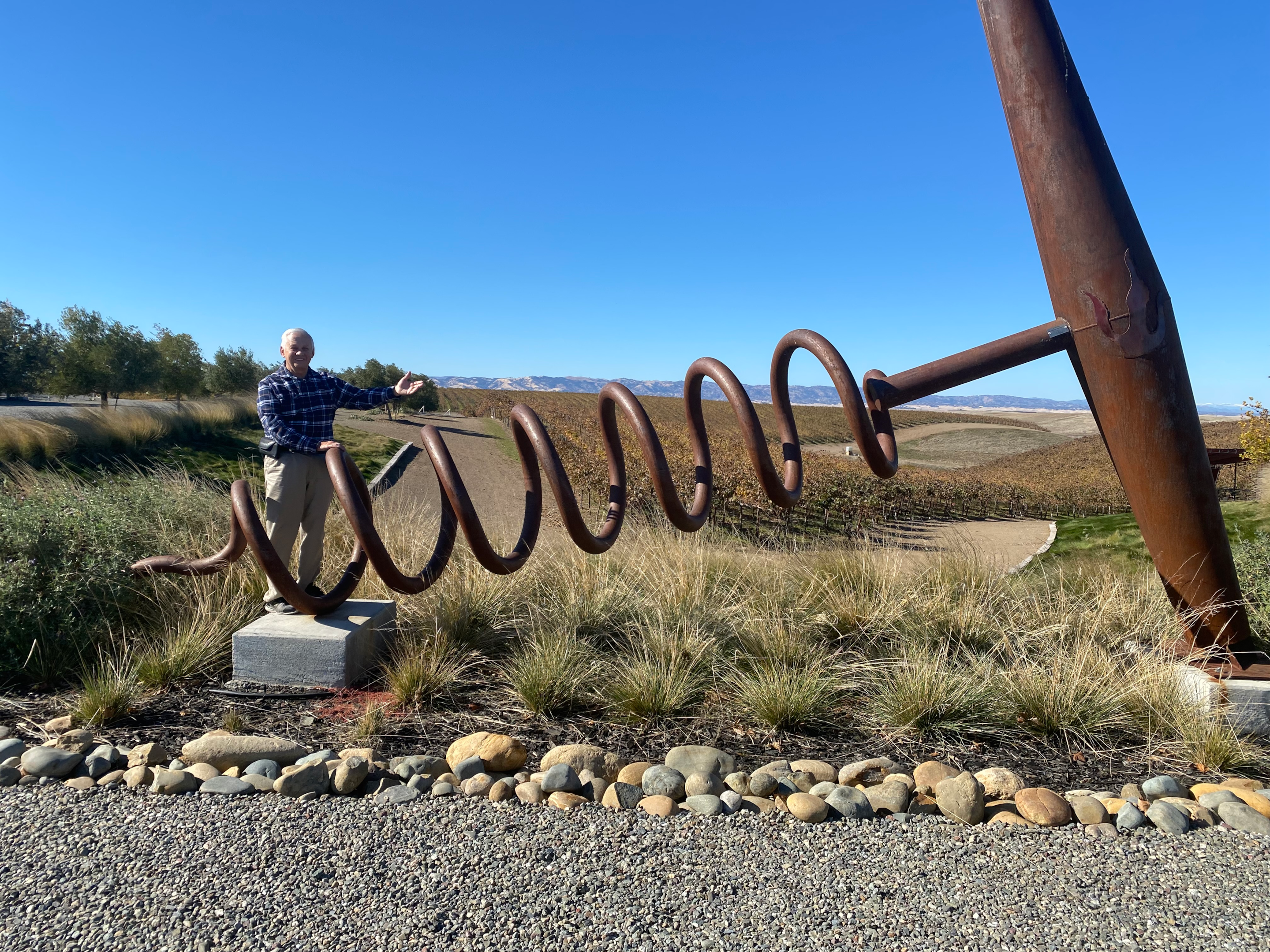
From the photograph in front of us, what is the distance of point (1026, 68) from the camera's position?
141 inches

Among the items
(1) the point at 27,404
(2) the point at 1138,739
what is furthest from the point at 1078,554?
(1) the point at 27,404

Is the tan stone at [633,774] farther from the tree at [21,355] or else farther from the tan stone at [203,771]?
the tree at [21,355]

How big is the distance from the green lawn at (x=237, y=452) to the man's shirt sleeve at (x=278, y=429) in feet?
26.9

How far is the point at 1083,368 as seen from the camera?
12.4 feet

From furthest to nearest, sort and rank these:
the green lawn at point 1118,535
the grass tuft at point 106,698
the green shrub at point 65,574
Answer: the green lawn at point 1118,535 → the green shrub at point 65,574 → the grass tuft at point 106,698

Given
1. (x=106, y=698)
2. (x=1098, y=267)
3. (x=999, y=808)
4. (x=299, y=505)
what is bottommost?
(x=999, y=808)

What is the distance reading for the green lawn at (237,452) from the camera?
1767 centimetres

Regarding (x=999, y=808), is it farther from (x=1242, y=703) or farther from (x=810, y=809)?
(x=1242, y=703)

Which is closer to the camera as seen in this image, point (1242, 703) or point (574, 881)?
point (574, 881)

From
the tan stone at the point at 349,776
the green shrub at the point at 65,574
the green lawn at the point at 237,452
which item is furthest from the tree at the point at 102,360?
the tan stone at the point at 349,776

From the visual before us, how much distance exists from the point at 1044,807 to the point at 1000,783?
25cm

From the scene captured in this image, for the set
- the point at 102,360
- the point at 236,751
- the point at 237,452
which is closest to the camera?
the point at 236,751

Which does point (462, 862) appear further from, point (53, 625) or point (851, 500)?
point (851, 500)

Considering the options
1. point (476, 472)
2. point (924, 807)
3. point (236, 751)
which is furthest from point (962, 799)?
point (476, 472)
